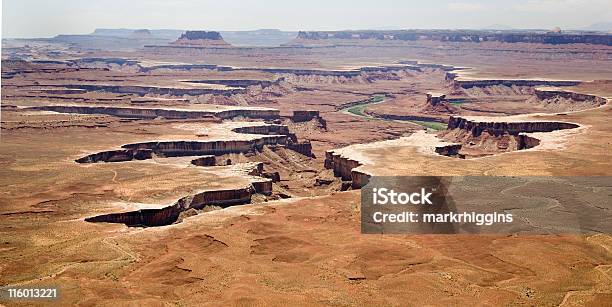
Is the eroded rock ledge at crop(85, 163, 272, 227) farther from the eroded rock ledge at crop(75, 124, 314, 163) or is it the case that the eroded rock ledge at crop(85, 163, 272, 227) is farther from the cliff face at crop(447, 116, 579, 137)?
the cliff face at crop(447, 116, 579, 137)

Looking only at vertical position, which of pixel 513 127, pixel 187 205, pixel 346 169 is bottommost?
pixel 513 127

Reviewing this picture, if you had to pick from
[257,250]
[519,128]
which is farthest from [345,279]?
[519,128]

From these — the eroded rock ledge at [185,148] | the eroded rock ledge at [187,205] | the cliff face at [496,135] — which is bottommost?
the cliff face at [496,135]

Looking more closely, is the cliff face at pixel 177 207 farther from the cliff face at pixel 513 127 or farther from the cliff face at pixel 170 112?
the cliff face at pixel 170 112

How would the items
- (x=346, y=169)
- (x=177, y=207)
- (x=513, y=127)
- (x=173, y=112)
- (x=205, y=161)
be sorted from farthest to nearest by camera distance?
(x=173, y=112), (x=513, y=127), (x=205, y=161), (x=346, y=169), (x=177, y=207)

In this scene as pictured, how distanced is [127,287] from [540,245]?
104ft

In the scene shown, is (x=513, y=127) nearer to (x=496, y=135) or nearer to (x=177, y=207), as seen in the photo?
(x=496, y=135)

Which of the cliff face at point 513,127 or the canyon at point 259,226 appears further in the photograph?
the cliff face at point 513,127

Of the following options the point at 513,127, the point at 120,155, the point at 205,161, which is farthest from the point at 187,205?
the point at 513,127

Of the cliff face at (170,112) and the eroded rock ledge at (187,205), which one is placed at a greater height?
the eroded rock ledge at (187,205)

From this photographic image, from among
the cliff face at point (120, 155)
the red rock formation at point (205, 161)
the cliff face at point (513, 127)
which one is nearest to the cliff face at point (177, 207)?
the red rock formation at point (205, 161)

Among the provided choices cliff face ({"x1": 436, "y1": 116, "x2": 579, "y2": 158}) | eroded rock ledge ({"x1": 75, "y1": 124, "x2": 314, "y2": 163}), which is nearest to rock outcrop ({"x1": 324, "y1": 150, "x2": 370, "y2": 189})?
eroded rock ledge ({"x1": 75, "y1": 124, "x2": 314, "y2": 163})

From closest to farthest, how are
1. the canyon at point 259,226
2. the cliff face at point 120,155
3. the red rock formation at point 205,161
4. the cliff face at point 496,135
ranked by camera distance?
1. the canyon at point 259,226
2. the red rock formation at point 205,161
3. the cliff face at point 120,155
4. the cliff face at point 496,135

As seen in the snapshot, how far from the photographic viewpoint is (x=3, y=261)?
54.3 meters
